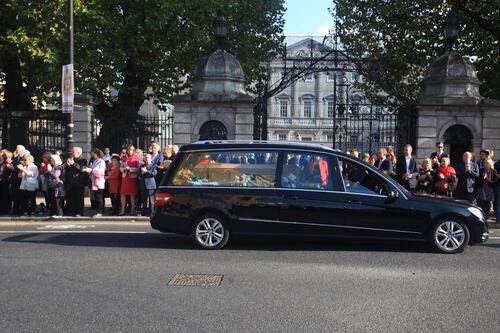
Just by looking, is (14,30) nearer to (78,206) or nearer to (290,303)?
(78,206)

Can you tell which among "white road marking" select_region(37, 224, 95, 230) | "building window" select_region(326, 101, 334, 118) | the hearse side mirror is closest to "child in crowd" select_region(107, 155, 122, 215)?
"white road marking" select_region(37, 224, 95, 230)

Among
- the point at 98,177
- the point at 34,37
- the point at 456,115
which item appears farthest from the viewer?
the point at 34,37

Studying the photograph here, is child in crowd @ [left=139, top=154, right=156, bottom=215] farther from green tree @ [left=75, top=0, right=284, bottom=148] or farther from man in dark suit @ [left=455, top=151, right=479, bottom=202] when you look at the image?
man in dark suit @ [left=455, top=151, right=479, bottom=202]

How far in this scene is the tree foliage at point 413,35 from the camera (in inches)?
894

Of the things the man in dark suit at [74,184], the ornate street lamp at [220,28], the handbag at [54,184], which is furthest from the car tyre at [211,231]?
the ornate street lamp at [220,28]

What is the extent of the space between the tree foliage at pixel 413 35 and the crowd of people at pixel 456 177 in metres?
8.25

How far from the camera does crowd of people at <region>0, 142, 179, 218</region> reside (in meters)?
13.2

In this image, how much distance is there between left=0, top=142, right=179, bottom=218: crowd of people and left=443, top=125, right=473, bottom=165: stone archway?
9069 millimetres

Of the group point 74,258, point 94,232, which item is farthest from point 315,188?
point 94,232

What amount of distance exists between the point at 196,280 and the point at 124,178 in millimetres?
7003

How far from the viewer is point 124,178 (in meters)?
13.3

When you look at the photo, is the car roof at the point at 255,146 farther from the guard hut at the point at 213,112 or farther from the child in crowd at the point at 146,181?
the guard hut at the point at 213,112

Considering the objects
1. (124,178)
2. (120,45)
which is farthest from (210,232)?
(120,45)

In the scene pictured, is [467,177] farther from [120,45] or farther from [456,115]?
[120,45]
